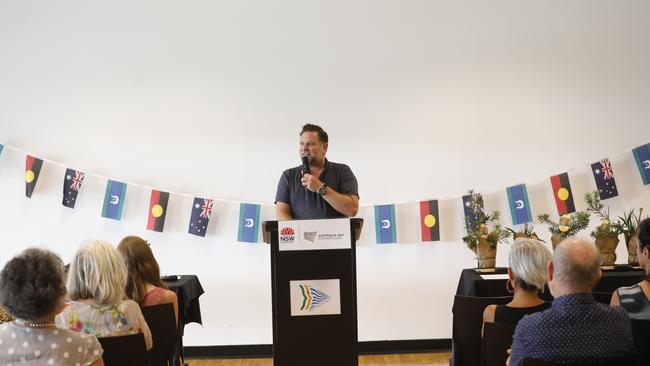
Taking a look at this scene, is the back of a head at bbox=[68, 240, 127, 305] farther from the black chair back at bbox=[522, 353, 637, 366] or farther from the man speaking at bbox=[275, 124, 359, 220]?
the black chair back at bbox=[522, 353, 637, 366]

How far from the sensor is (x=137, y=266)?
120 inches

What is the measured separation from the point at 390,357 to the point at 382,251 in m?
0.89

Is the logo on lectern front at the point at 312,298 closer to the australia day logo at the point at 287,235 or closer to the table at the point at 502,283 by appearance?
the australia day logo at the point at 287,235

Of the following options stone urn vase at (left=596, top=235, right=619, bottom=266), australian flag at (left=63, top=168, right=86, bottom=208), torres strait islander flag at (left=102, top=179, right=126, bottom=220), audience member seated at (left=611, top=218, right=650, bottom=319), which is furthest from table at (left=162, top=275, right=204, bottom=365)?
stone urn vase at (left=596, top=235, right=619, bottom=266)

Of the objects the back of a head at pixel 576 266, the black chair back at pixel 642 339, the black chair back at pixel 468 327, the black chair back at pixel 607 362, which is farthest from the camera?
the black chair back at pixel 468 327

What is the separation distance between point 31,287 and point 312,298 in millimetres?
1469

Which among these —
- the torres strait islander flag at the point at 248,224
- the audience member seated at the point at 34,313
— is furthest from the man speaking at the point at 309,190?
the audience member seated at the point at 34,313

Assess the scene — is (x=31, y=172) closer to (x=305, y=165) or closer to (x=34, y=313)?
(x=305, y=165)

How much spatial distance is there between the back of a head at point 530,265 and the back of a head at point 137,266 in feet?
5.83

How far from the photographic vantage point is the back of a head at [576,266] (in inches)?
78.3

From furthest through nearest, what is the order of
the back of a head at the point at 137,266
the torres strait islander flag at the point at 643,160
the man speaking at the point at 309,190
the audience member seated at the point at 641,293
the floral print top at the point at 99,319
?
1. the torres strait islander flag at the point at 643,160
2. the man speaking at the point at 309,190
3. the back of a head at the point at 137,266
4. the audience member seated at the point at 641,293
5. the floral print top at the point at 99,319

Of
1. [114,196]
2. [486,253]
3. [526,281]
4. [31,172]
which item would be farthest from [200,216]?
[526,281]

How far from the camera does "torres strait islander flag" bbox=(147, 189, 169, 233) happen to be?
5.14 metres

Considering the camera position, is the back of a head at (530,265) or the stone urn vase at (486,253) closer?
the back of a head at (530,265)
